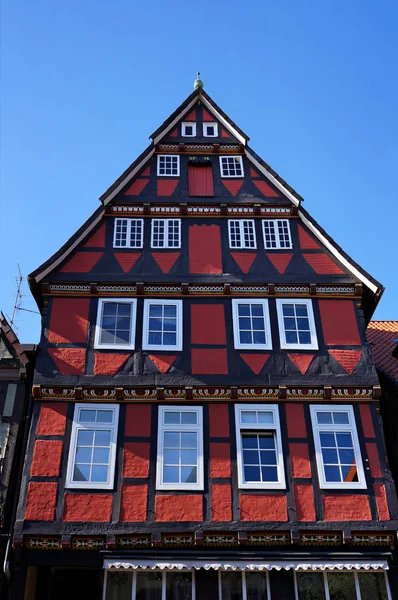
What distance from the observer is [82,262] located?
52.2ft

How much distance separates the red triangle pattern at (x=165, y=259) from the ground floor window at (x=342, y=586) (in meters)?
7.34

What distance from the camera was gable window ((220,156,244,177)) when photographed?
17.6 m

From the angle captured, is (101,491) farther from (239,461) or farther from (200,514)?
(239,461)

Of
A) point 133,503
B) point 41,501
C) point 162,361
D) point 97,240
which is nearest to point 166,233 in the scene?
point 97,240

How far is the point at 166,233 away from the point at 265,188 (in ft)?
9.81

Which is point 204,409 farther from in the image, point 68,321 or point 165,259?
point 165,259

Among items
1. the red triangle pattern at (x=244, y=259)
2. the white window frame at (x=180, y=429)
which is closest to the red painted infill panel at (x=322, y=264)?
the red triangle pattern at (x=244, y=259)

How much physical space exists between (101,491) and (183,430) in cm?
205

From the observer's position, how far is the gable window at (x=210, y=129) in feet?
60.4

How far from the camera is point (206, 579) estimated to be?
40.8ft

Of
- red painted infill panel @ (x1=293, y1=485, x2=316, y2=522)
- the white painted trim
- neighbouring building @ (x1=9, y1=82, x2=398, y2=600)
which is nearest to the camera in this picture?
neighbouring building @ (x1=9, y1=82, x2=398, y2=600)

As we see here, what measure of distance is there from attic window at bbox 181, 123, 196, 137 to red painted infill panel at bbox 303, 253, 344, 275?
5066 mm

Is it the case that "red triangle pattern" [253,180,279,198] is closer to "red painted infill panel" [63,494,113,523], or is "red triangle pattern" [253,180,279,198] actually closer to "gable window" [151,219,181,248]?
"gable window" [151,219,181,248]

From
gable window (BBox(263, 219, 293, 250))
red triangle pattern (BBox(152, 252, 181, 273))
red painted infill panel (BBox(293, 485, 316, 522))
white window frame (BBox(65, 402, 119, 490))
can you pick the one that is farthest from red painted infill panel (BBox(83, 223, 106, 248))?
red painted infill panel (BBox(293, 485, 316, 522))
